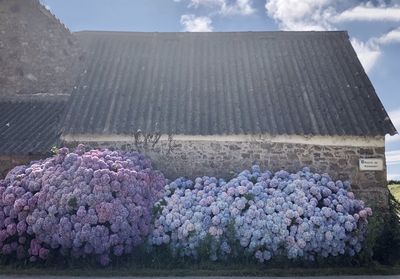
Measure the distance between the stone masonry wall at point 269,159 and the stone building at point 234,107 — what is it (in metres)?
0.03

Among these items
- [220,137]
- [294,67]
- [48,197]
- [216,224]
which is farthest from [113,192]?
[294,67]

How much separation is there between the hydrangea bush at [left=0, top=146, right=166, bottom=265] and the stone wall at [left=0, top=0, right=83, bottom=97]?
236 inches

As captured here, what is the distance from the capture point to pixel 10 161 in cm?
1261

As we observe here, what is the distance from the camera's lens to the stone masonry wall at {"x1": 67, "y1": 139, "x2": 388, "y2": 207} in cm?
1239

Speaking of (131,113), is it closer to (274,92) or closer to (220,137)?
(220,137)

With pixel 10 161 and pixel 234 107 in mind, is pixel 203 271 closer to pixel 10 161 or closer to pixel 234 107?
pixel 234 107

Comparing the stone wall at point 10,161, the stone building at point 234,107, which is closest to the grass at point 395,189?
the stone building at point 234,107

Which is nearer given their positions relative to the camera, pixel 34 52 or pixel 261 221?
pixel 261 221

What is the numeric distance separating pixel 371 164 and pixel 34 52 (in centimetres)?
1132

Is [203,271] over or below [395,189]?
below

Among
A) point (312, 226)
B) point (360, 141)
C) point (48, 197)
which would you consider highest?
point (360, 141)

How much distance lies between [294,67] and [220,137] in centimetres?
399

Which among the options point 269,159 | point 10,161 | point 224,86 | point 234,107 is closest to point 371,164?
point 269,159

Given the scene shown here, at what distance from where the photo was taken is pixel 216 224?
32.6 ft
